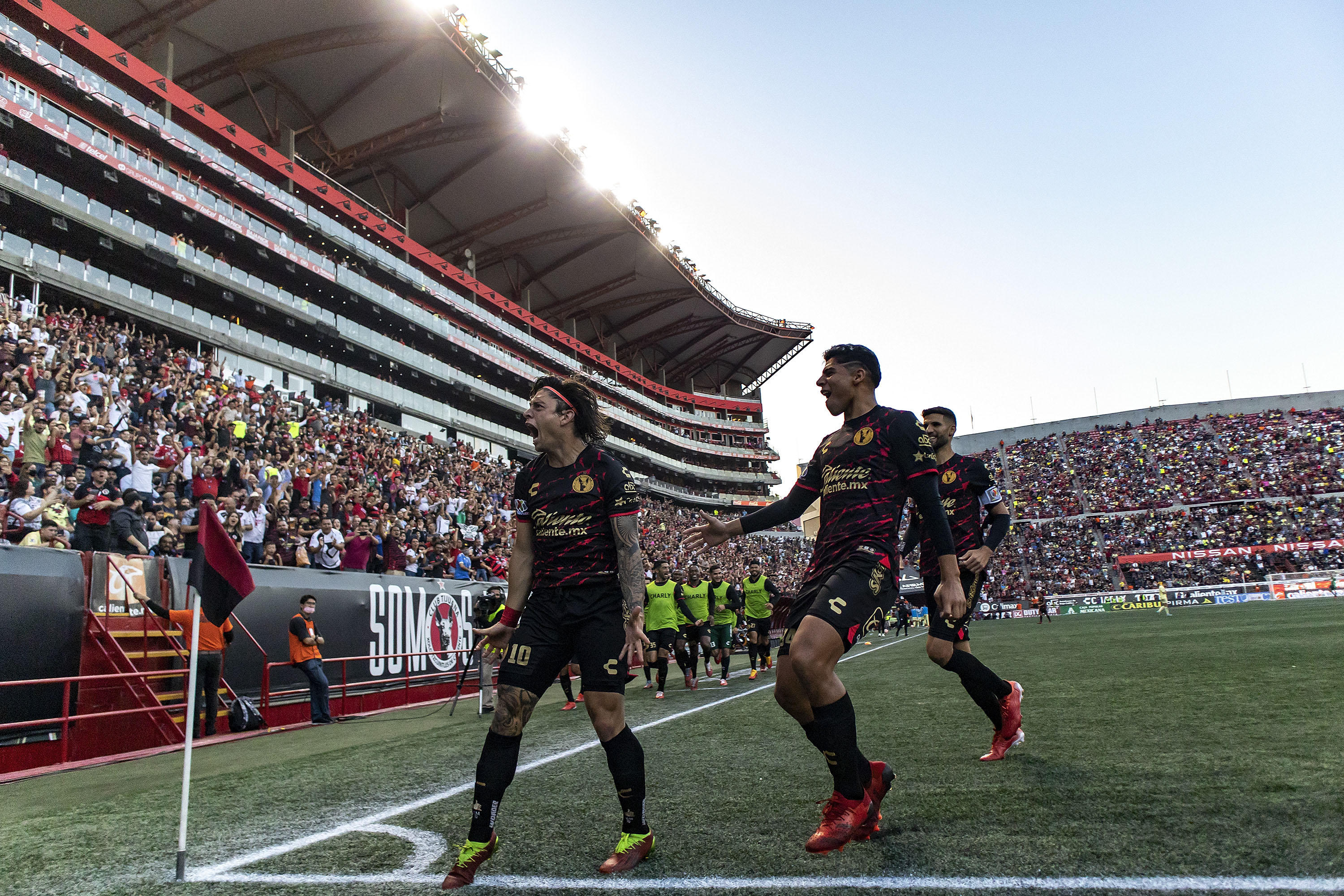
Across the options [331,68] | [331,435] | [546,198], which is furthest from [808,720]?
[546,198]

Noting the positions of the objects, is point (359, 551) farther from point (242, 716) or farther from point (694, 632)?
point (694, 632)

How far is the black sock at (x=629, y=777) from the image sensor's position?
338 centimetres

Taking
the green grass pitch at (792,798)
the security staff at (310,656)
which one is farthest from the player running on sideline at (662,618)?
the security staff at (310,656)

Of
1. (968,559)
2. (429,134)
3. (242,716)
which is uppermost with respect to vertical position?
(429,134)

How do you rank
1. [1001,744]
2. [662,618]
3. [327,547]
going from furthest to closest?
1. [327,547]
2. [662,618]
3. [1001,744]

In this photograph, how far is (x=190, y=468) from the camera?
13.9 m

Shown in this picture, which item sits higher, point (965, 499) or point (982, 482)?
point (982, 482)

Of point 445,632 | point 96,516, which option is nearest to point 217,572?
point 96,516

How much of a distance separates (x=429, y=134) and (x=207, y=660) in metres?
34.6

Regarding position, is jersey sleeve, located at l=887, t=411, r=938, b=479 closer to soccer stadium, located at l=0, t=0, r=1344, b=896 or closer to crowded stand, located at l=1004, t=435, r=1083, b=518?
soccer stadium, located at l=0, t=0, r=1344, b=896

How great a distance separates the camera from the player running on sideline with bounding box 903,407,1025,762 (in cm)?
518

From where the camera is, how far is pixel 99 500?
381 inches

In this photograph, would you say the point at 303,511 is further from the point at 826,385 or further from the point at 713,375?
the point at 713,375

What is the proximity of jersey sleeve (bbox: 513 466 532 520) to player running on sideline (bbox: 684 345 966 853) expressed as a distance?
0.78 m
